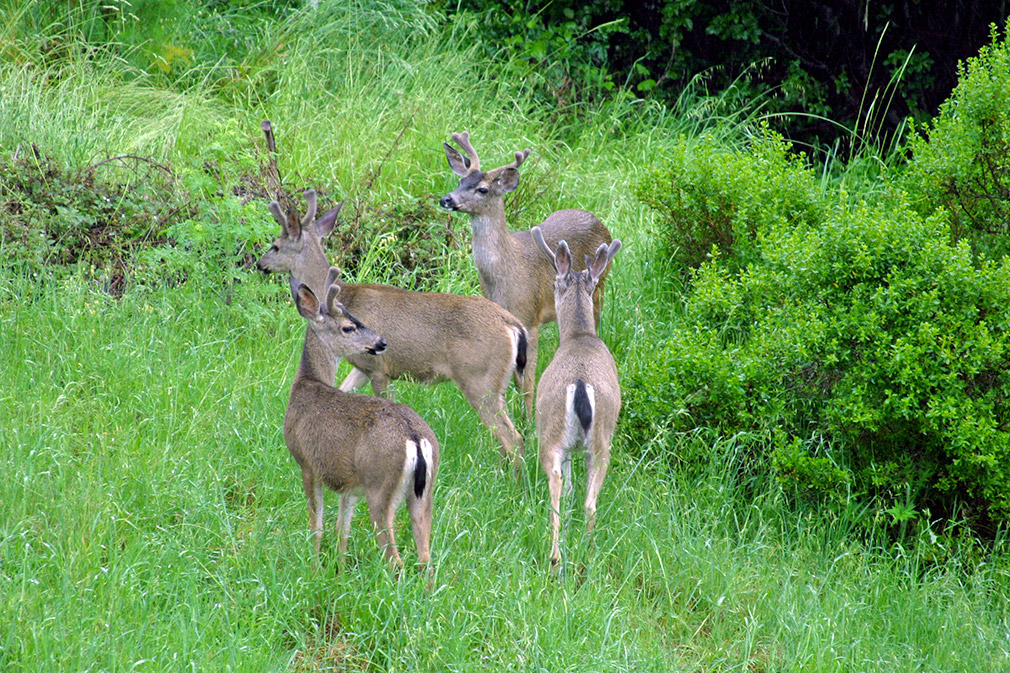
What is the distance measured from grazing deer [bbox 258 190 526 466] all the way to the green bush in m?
0.64

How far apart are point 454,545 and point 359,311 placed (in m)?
1.65

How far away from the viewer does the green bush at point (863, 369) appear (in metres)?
5.01

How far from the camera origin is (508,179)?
6.93 metres

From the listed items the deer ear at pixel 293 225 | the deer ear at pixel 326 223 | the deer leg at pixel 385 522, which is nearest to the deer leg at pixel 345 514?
the deer leg at pixel 385 522

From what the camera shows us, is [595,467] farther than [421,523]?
Yes

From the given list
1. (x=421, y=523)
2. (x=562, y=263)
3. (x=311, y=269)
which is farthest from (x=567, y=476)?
(x=311, y=269)

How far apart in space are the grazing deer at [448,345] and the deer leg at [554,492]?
0.55m

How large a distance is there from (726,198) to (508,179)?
1.30 m

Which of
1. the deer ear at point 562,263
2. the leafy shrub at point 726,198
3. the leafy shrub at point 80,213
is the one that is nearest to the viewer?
the deer ear at point 562,263

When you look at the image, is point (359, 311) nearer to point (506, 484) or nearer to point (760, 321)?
point (506, 484)

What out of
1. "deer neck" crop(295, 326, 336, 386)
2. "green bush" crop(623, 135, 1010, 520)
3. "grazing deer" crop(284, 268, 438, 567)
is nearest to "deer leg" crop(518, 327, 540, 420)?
"green bush" crop(623, 135, 1010, 520)

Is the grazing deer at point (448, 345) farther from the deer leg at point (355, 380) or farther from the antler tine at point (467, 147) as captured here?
the antler tine at point (467, 147)

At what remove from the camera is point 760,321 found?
5.73 metres

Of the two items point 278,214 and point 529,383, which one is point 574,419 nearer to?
point 529,383
